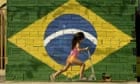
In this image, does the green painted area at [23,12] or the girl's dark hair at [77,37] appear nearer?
the girl's dark hair at [77,37]

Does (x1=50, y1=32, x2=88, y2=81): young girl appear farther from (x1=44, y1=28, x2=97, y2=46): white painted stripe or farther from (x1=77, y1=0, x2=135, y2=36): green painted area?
(x1=77, y1=0, x2=135, y2=36): green painted area

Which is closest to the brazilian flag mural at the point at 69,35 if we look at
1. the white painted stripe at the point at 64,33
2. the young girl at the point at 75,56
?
the white painted stripe at the point at 64,33

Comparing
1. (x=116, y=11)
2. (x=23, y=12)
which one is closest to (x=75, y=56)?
(x=116, y=11)

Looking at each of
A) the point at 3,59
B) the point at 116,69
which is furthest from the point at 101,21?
the point at 3,59

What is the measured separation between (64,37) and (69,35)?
17cm

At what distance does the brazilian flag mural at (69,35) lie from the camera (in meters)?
14.5

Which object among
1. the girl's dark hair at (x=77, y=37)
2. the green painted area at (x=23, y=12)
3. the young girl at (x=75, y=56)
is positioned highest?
the green painted area at (x=23, y=12)

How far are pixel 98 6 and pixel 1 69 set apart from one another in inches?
177

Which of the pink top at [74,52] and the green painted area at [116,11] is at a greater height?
the green painted area at [116,11]

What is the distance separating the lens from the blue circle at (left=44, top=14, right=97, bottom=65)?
1451 cm

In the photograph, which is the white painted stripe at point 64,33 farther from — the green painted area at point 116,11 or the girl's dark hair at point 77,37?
the green painted area at point 116,11

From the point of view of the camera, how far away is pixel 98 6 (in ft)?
47.7

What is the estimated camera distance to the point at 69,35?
1457cm

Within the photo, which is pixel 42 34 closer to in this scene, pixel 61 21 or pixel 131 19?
pixel 61 21
